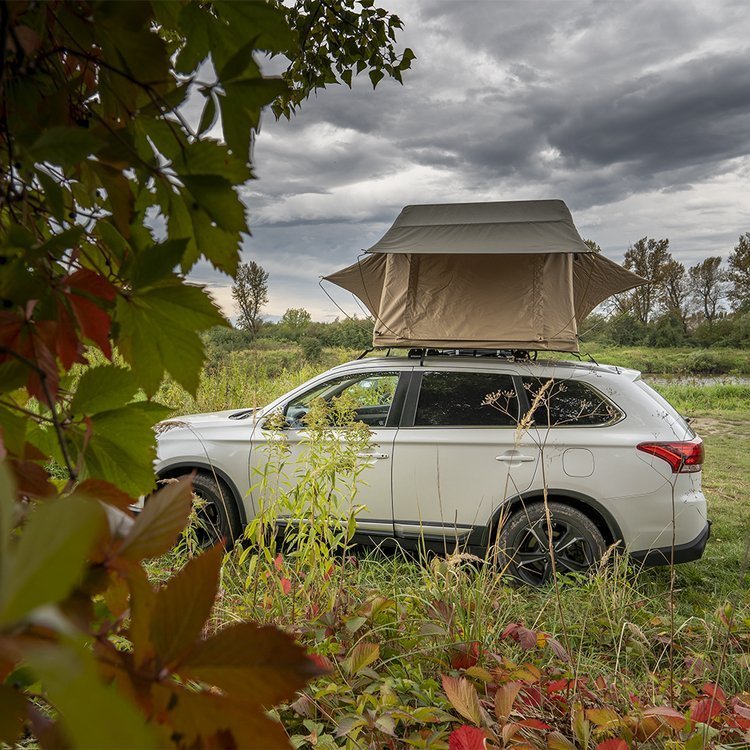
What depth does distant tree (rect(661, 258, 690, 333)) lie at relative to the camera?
34312 millimetres

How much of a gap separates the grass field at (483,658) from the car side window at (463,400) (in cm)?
114

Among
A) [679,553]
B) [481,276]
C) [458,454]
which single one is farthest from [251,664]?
[481,276]

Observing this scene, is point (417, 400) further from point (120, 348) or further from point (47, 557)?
point (47, 557)

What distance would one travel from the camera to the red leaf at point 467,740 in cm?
137

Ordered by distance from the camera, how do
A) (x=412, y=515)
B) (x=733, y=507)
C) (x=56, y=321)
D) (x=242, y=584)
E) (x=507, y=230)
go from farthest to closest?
(x=733, y=507), (x=507, y=230), (x=412, y=515), (x=242, y=584), (x=56, y=321)

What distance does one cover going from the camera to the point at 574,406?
13.7 ft

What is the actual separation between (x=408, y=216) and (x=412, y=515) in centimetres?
236

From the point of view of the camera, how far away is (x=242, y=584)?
2953 millimetres

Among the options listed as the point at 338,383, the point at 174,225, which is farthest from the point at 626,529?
the point at 174,225

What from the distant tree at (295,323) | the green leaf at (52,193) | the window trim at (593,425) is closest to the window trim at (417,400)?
the window trim at (593,425)

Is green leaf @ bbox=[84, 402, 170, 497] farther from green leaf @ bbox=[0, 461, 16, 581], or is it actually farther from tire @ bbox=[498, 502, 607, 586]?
tire @ bbox=[498, 502, 607, 586]

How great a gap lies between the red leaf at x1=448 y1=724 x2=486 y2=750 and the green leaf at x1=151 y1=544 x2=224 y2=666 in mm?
1363

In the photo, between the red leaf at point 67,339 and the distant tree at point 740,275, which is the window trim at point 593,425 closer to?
the red leaf at point 67,339

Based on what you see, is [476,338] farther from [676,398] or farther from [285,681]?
[676,398]
